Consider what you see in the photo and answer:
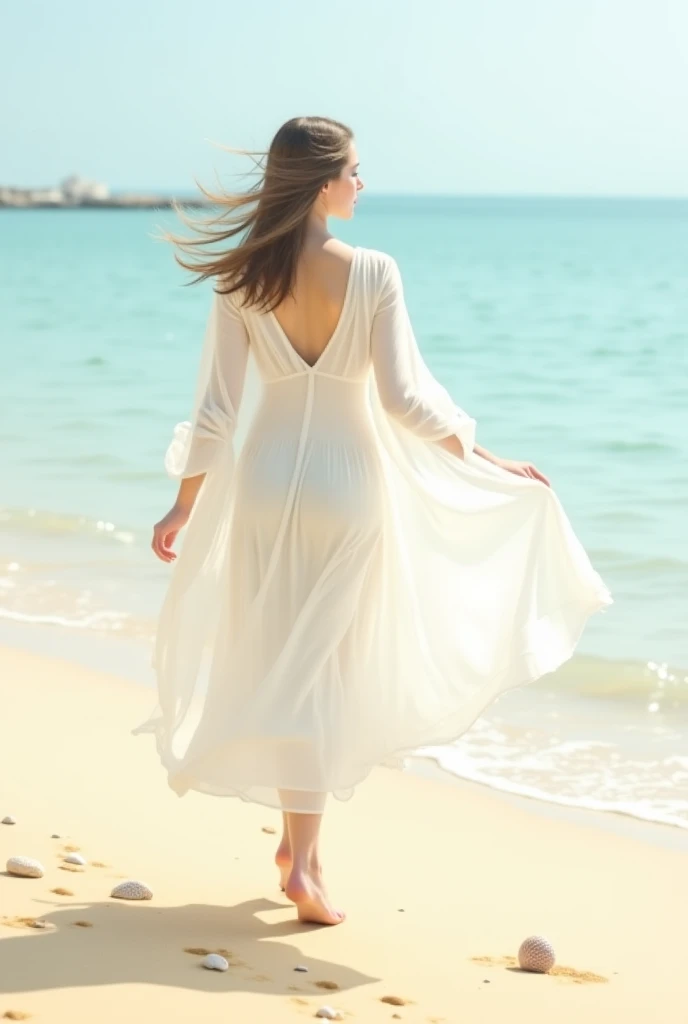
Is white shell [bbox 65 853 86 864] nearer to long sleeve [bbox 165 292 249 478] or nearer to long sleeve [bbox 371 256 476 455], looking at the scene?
long sleeve [bbox 165 292 249 478]

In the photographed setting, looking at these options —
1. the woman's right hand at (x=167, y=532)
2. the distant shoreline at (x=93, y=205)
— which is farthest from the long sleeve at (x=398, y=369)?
the distant shoreline at (x=93, y=205)

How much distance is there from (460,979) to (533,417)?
12019 mm

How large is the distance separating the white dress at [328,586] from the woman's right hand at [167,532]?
52 mm

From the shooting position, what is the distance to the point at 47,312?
Result: 29.2 metres

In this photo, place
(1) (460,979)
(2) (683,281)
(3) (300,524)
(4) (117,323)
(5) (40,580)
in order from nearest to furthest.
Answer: (1) (460,979) → (3) (300,524) → (5) (40,580) → (4) (117,323) → (2) (683,281)

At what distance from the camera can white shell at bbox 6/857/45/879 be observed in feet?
12.4

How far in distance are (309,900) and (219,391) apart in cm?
127

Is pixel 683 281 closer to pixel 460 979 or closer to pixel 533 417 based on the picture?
pixel 533 417

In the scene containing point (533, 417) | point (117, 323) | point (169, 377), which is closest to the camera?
point (533, 417)

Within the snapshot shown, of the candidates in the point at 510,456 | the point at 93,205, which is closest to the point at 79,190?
the point at 93,205

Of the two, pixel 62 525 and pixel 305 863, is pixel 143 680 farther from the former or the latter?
pixel 62 525

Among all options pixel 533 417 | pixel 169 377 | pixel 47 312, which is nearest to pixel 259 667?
pixel 533 417

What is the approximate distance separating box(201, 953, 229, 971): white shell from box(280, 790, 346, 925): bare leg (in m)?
0.41

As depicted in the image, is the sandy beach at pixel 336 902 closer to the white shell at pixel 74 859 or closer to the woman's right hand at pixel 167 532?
the white shell at pixel 74 859
